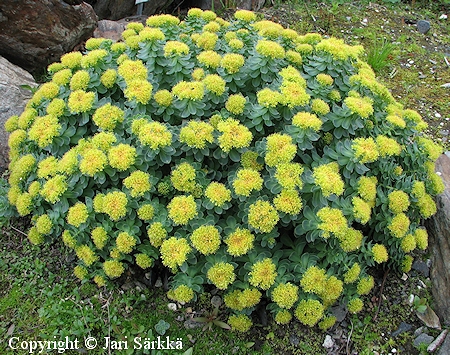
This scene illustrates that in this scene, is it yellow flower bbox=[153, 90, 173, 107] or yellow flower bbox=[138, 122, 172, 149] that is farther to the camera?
yellow flower bbox=[153, 90, 173, 107]

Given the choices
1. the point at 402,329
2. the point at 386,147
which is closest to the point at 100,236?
the point at 386,147

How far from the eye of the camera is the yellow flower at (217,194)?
220cm

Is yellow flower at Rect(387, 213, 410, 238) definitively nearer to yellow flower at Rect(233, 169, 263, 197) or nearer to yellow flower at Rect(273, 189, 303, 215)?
yellow flower at Rect(273, 189, 303, 215)

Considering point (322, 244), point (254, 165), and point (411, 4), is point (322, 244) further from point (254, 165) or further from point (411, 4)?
point (411, 4)

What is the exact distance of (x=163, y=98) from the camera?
2395 millimetres

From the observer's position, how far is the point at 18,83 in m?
3.37

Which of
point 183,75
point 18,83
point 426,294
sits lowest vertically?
point 426,294

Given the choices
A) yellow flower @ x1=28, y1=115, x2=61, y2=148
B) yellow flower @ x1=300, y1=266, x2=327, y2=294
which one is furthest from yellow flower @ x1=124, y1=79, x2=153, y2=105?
yellow flower @ x1=300, y1=266, x2=327, y2=294

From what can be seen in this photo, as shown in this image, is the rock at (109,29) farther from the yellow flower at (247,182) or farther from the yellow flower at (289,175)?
the yellow flower at (289,175)

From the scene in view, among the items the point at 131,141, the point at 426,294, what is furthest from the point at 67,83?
the point at 426,294

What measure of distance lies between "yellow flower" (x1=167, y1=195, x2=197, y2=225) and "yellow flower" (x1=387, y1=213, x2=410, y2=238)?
1.08 m

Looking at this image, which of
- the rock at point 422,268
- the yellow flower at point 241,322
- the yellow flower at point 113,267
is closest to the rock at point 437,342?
the rock at point 422,268

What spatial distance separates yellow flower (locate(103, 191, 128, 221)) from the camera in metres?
2.20

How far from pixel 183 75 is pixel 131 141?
494 mm
